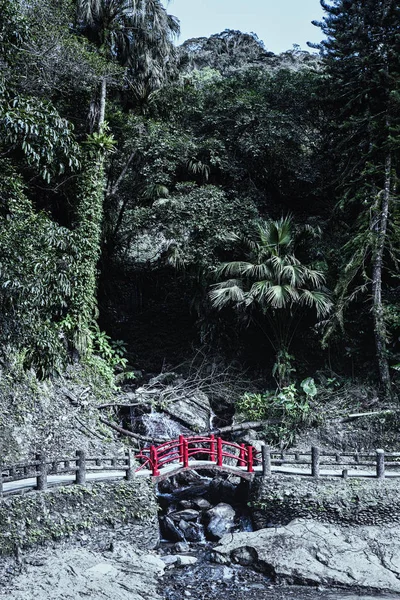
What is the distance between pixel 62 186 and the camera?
1795cm

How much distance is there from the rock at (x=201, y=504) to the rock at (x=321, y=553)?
167 centimetres

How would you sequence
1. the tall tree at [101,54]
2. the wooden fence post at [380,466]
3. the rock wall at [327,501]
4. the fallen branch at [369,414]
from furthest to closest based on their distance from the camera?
the tall tree at [101,54]
the fallen branch at [369,414]
the wooden fence post at [380,466]
the rock wall at [327,501]

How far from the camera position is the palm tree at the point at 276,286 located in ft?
53.8

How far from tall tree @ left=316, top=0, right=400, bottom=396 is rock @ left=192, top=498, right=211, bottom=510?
241 inches

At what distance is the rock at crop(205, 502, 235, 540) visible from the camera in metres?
12.8

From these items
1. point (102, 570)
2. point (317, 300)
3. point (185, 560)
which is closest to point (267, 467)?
point (185, 560)

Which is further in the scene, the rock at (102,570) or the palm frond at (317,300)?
the palm frond at (317,300)

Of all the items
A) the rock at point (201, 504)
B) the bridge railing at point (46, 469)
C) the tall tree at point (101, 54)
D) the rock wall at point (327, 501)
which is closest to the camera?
the bridge railing at point (46, 469)

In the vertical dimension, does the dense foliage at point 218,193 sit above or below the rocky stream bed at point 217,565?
above

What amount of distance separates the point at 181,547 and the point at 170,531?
0.74 metres

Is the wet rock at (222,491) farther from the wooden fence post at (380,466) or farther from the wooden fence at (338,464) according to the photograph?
the wooden fence post at (380,466)

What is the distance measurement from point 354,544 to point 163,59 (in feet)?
57.5

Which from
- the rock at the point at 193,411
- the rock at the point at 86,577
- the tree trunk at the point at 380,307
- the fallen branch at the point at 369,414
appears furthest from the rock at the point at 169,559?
the tree trunk at the point at 380,307

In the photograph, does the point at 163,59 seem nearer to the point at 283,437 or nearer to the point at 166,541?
the point at 283,437
